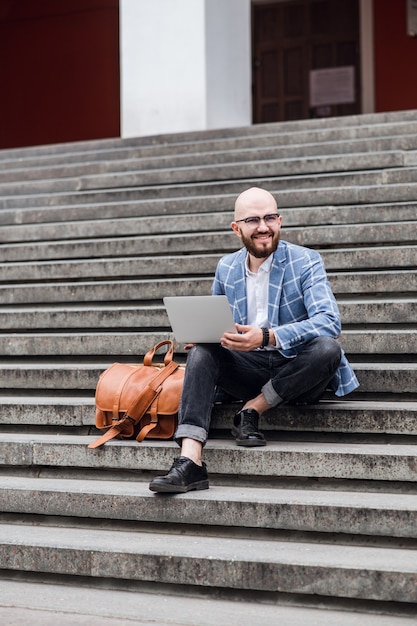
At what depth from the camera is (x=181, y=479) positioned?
11.8 feet

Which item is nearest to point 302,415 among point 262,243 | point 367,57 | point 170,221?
point 262,243

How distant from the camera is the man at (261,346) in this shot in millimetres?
3723

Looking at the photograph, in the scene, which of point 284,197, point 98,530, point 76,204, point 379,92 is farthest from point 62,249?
point 379,92

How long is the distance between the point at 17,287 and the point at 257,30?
7299 millimetres

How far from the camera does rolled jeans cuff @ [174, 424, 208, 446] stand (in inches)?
145

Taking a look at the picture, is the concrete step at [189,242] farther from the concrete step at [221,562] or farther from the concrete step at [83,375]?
the concrete step at [221,562]

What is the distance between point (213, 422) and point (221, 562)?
882 millimetres

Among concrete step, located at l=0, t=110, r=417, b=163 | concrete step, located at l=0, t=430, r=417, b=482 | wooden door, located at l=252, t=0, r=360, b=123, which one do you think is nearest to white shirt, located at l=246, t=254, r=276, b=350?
concrete step, located at l=0, t=430, r=417, b=482

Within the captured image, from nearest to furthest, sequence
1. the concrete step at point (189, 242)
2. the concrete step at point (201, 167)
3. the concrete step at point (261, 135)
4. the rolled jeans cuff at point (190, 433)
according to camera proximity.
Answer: the rolled jeans cuff at point (190, 433) < the concrete step at point (189, 242) < the concrete step at point (201, 167) < the concrete step at point (261, 135)

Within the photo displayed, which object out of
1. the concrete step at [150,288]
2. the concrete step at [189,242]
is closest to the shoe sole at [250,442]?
the concrete step at [150,288]

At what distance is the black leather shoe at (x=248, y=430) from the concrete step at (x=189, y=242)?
1694 millimetres

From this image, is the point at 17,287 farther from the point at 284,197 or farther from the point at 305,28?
the point at 305,28

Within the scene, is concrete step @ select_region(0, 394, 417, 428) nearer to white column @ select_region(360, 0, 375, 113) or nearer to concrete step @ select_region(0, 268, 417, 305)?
concrete step @ select_region(0, 268, 417, 305)

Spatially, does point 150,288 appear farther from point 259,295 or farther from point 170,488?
point 170,488
